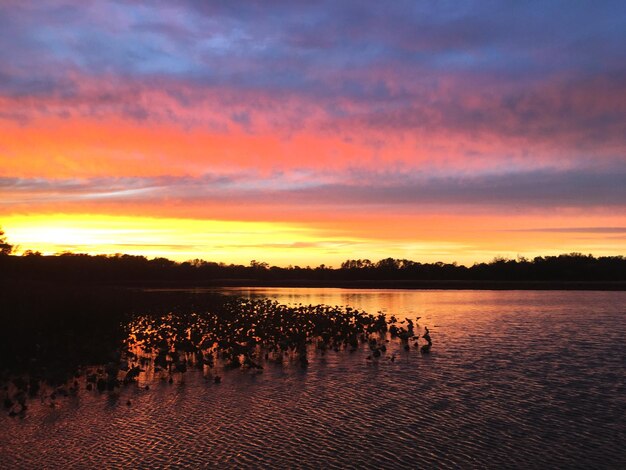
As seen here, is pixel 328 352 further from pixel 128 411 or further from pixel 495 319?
pixel 495 319

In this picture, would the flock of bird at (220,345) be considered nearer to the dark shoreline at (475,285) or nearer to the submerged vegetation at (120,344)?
the submerged vegetation at (120,344)

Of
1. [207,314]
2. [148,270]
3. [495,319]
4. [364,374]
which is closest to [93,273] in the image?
[148,270]

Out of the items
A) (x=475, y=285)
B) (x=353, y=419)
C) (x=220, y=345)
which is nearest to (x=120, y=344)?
(x=220, y=345)

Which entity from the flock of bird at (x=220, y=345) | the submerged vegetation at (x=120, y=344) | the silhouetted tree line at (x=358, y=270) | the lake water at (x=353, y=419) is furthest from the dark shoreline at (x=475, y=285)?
the lake water at (x=353, y=419)

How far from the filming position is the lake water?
10.5m

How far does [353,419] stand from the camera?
1310cm

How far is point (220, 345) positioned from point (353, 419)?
9939 millimetres

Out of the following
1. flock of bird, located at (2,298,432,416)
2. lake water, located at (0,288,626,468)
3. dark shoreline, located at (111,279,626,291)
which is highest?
dark shoreline, located at (111,279,626,291)

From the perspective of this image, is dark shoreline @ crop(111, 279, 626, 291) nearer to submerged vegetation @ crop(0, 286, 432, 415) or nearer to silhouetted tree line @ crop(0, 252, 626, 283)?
silhouetted tree line @ crop(0, 252, 626, 283)

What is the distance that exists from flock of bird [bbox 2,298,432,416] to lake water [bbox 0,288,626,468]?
64 cm

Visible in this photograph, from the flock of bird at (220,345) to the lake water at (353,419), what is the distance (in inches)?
25.1

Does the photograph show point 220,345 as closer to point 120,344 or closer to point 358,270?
point 120,344

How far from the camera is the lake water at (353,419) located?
1046cm

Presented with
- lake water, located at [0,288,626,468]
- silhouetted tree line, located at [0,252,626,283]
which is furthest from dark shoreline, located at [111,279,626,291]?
lake water, located at [0,288,626,468]
